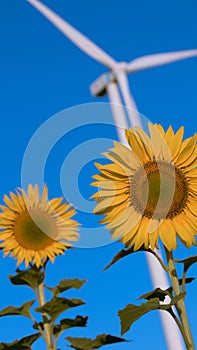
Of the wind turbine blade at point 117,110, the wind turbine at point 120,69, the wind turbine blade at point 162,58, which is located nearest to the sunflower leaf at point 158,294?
the wind turbine at point 120,69

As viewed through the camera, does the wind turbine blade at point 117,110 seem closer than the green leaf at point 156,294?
No

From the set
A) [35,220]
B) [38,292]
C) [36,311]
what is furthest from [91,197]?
[35,220]

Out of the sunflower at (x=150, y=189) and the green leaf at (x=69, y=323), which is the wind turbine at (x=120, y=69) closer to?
the green leaf at (x=69, y=323)

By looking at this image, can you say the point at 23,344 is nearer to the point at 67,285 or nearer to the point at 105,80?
the point at 67,285

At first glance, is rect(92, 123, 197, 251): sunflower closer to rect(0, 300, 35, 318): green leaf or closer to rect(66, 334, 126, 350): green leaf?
rect(66, 334, 126, 350): green leaf

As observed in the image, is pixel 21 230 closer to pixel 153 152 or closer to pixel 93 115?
pixel 93 115

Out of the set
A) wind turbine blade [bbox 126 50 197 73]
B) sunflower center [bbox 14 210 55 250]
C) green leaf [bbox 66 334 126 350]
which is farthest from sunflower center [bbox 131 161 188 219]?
wind turbine blade [bbox 126 50 197 73]
